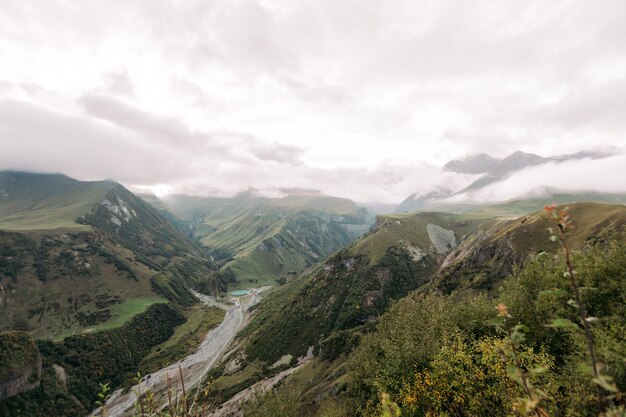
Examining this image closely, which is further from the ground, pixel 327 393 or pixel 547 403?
pixel 547 403

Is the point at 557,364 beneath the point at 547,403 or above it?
beneath

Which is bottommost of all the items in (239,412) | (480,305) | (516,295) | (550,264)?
(239,412)

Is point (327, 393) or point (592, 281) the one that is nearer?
point (592, 281)

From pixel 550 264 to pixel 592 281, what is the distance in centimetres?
→ 1193

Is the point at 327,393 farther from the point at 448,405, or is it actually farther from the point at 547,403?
the point at 547,403

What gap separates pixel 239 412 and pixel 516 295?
499 ft

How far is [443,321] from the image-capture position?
52.4 metres

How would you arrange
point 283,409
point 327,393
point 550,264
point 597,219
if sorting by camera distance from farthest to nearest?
point 597,219
point 327,393
point 283,409
point 550,264

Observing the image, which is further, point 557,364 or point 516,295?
point 516,295

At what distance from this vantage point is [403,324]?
58.7 m

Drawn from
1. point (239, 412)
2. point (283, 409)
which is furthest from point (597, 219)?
point (239, 412)

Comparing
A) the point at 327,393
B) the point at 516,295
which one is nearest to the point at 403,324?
the point at 516,295

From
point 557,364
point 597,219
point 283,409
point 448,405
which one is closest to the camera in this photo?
point 448,405

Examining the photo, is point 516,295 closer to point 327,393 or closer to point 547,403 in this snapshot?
point 547,403
